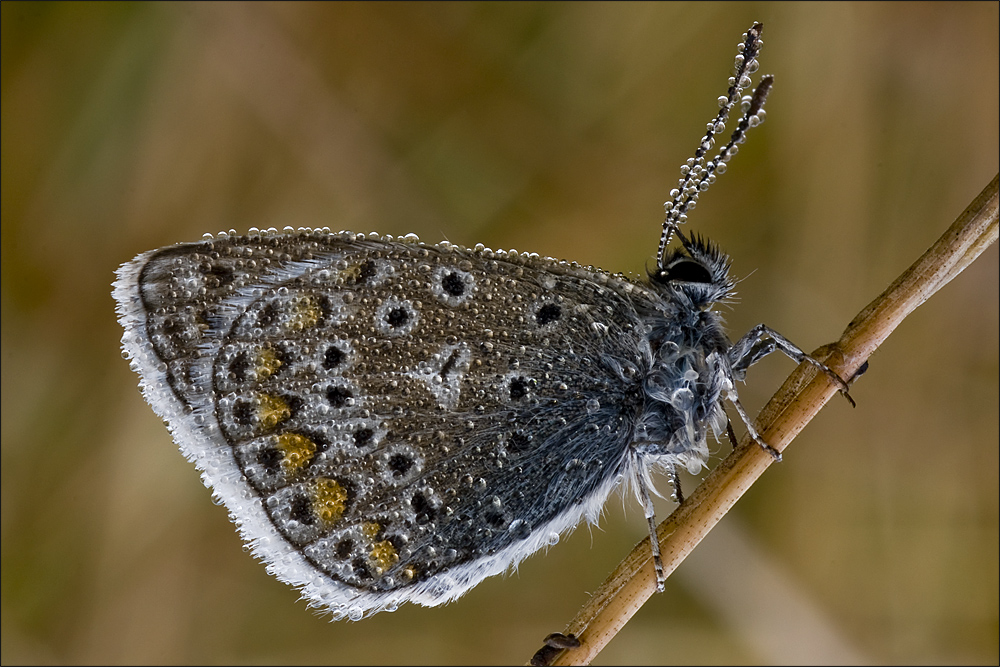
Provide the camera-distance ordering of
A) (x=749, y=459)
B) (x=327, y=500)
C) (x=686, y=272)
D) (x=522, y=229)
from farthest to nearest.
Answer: (x=522, y=229)
(x=686, y=272)
(x=327, y=500)
(x=749, y=459)

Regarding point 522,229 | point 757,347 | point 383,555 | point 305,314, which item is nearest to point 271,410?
point 305,314

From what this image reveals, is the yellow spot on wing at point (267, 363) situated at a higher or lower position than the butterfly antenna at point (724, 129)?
lower

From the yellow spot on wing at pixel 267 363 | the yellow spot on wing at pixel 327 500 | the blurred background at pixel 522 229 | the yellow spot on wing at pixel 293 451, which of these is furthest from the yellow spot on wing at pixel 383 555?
the blurred background at pixel 522 229

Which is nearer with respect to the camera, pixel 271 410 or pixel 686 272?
pixel 271 410

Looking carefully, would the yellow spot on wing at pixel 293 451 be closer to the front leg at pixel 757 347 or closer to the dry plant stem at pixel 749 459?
the dry plant stem at pixel 749 459

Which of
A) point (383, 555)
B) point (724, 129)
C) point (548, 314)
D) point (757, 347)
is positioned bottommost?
point (383, 555)

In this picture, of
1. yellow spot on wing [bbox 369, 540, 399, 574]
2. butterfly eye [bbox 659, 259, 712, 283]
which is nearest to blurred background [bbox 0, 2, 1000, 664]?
butterfly eye [bbox 659, 259, 712, 283]

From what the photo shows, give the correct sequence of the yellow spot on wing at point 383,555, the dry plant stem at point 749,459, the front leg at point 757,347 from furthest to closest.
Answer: the yellow spot on wing at point 383,555 < the front leg at point 757,347 < the dry plant stem at point 749,459

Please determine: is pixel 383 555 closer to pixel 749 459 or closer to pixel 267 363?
pixel 267 363

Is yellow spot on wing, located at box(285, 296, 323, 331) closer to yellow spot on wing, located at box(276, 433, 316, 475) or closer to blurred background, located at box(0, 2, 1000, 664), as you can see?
yellow spot on wing, located at box(276, 433, 316, 475)
